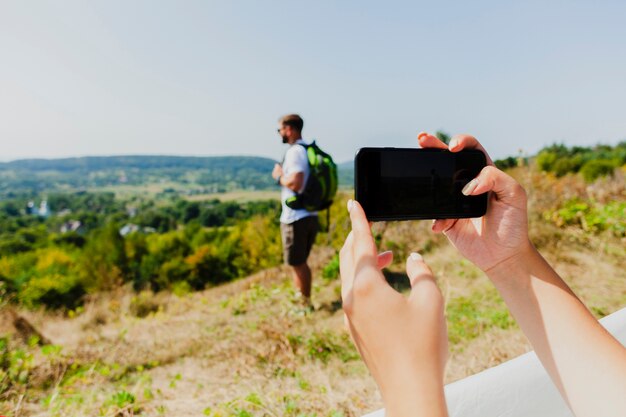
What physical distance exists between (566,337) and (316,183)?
2605 millimetres

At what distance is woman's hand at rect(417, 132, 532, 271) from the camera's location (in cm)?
117

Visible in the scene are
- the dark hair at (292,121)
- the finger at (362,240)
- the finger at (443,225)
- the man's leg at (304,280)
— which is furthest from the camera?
the man's leg at (304,280)

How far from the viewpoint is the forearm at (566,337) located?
0.94 meters

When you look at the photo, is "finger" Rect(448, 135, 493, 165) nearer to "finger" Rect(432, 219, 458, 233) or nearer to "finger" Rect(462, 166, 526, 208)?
"finger" Rect(462, 166, 526, 208)

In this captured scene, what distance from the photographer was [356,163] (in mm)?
1148

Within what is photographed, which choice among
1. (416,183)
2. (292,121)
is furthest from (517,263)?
(292,121)

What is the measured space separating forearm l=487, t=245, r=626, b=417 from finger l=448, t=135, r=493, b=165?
0.36 meters

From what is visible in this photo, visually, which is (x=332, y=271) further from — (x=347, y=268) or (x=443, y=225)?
(x=347, y=268)

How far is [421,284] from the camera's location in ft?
2.52

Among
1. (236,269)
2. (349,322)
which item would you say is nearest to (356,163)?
(349,322)

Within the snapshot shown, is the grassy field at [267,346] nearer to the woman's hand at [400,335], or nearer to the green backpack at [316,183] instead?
the green backpack at [316,183]

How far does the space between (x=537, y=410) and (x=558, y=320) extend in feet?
2.21

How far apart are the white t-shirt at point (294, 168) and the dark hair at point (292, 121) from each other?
0.15 meters

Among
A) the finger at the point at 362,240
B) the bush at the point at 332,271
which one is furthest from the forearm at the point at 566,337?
the bush at the point at 332,271
